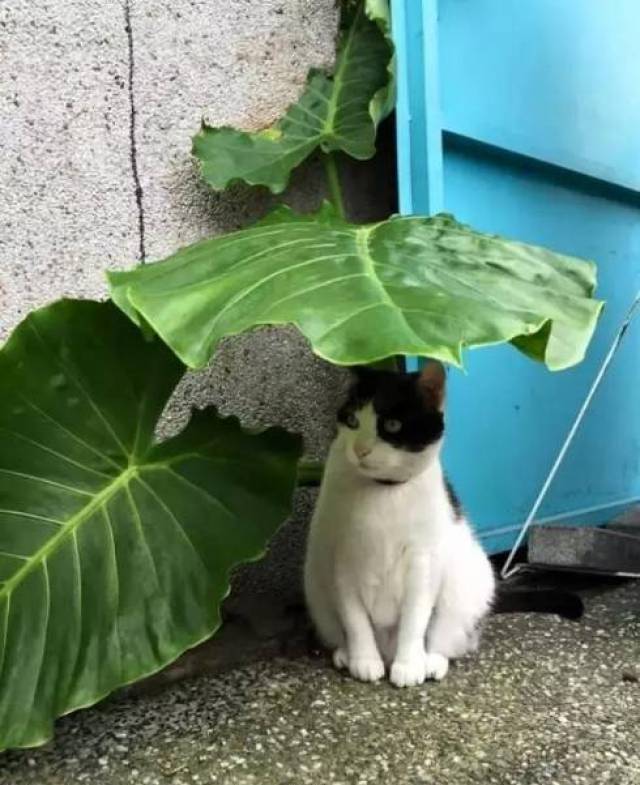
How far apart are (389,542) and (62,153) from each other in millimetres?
689

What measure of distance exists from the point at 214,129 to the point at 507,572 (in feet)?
3.26

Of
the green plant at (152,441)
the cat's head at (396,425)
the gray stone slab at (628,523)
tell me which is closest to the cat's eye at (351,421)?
the cat's head at (396,425)

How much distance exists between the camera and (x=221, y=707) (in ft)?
3.72

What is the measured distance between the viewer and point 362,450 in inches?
46.1

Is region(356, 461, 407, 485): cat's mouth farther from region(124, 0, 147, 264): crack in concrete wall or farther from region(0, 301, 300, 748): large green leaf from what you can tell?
region(124, 0, 147, 264): crack in concrete wall

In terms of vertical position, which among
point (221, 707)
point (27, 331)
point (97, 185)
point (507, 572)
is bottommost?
point (507, 572)

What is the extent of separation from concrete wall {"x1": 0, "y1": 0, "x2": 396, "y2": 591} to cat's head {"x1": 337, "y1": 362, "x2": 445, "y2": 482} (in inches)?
12.2

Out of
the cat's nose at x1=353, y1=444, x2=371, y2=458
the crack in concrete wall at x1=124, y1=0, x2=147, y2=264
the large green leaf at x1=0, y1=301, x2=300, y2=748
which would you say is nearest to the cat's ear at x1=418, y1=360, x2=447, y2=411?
the cat's nose at x1=353, y1=444, x2=371, y2=458

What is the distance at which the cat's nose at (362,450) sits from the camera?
3.83ft

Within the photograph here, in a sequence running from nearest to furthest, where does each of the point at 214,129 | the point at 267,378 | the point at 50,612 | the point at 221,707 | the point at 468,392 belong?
the point at 50,612, the point at 221,707, the point at 214,129, the point at 267,378, the point at 468,392

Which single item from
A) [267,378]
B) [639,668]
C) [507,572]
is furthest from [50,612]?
[507,572]

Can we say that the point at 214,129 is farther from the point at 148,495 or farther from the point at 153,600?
the point at 153,600

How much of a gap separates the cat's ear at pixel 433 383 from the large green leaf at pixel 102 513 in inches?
8.8

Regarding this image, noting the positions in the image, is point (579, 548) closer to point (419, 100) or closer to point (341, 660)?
point (341, 660)
